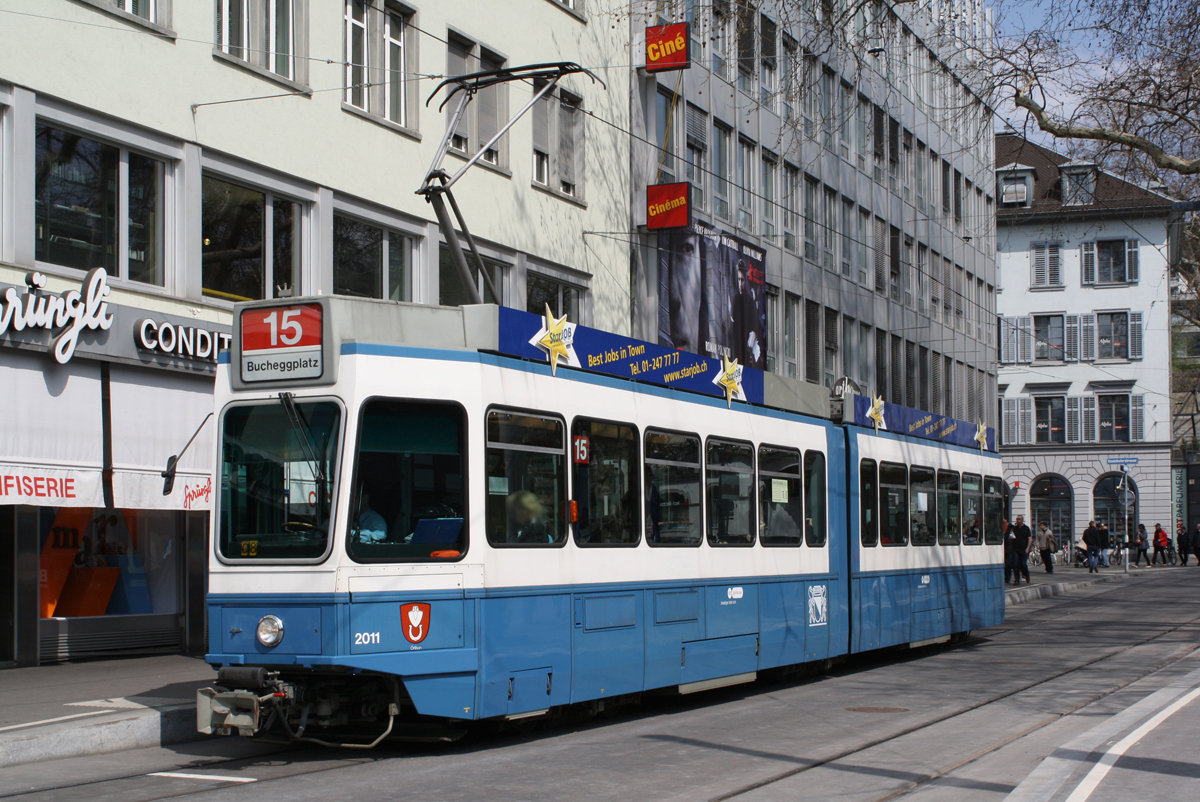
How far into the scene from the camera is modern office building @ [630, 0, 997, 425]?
25.6m

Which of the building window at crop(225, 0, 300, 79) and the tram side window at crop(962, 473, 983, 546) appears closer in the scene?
the building window at crop(225, 0, 300, 79)

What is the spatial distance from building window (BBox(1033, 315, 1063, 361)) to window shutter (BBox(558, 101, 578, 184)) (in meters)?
45.7

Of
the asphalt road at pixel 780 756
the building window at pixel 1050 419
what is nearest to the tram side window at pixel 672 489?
the asphalt road at pixel 780 756

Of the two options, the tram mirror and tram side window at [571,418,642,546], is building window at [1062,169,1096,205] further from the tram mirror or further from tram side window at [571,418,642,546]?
the tram mirror

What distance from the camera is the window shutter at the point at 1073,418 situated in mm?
63375

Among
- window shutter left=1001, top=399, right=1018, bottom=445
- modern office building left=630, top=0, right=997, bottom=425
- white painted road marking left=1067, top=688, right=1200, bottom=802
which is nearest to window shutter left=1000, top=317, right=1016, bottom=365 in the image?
window shutter left=1001, top=399, right=1018, bottom=445

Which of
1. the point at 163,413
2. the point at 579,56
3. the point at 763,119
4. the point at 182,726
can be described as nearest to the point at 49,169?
the point at 163,413

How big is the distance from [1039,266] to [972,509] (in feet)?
162

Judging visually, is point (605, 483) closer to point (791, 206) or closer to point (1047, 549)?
point (791, 206)

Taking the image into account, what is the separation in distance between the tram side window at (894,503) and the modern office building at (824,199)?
460 centimetres

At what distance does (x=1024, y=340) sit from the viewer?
213 ft

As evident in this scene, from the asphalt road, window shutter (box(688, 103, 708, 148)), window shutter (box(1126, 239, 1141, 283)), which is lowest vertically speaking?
the asphalt road

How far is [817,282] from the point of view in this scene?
114ft

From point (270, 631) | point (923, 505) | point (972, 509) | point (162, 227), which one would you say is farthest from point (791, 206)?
point (270, 631)
